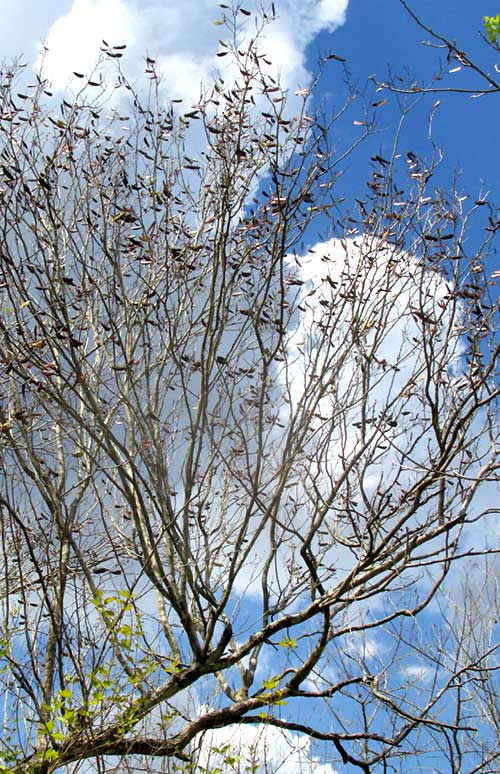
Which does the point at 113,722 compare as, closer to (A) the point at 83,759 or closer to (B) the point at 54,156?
(A) the point at 83,759

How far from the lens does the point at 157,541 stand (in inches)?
152

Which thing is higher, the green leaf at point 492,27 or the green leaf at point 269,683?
the green leaf at point 492,27

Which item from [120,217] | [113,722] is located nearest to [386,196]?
[120,217]

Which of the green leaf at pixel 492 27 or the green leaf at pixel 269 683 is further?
the green leaf at pixel 269 683

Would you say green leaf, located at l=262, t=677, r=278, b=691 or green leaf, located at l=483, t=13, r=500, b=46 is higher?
green leaf, located at l=483, t=13, r=500, b=46

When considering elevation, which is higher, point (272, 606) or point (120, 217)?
point (120, 217)

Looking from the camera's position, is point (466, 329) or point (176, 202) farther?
point (176, 202)

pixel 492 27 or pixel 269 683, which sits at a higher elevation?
pixel 492 27

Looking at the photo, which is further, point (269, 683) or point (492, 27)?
point (269, 683)

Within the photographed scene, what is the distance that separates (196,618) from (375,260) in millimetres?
2409

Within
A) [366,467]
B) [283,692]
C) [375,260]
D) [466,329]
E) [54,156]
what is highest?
[54,156]

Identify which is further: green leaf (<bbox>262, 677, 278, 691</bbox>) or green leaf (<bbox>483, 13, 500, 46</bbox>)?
green leaf (<bbox>262, 677, 278, 691</bbox>)

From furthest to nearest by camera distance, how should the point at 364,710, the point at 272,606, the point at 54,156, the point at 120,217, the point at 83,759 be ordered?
the point at 364,710
the point at 54,156
the point at 272,606
the point at 120,217
the point at 83,759

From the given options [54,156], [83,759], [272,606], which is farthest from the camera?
[54,156]
